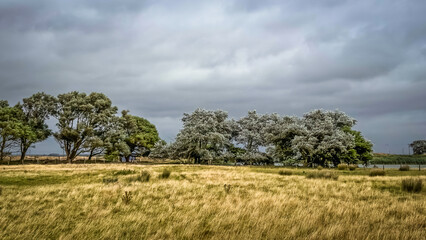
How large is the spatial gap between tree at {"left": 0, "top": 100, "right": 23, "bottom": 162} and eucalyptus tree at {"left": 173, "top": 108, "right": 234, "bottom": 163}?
27.0 m

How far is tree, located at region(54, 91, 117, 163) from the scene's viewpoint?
5191cm

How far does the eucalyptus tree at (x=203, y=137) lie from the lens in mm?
52562

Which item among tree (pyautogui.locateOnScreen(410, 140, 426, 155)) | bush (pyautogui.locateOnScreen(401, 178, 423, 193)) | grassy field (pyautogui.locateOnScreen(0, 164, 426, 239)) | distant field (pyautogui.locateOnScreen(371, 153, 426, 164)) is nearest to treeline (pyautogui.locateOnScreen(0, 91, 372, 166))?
bush (pyautogui.locateOnScreen(401, 178, 423, 193))

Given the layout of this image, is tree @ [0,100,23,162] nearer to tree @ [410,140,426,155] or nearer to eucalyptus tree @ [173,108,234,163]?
eucalyptus tree @ [173,108,234,163]

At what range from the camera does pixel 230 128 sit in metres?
59.3

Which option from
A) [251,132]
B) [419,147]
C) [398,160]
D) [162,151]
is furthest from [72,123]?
[419,147]

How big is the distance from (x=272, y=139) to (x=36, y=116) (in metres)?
45.8

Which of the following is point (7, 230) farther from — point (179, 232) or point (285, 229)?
point (285, 229)

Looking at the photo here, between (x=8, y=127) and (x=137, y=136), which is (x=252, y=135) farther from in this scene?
(x=8, y=127)

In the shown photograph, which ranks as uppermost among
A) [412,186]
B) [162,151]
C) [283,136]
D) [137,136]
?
[137,136]

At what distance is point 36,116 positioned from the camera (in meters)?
55.2

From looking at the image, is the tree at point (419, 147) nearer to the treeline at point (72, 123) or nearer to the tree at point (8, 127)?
the treeline at point (72, 123)

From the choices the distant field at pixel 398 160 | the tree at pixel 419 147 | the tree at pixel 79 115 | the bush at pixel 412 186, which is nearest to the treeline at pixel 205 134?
the tree at pixel 79 115

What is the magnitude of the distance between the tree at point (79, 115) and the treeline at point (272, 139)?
41.8 feet
